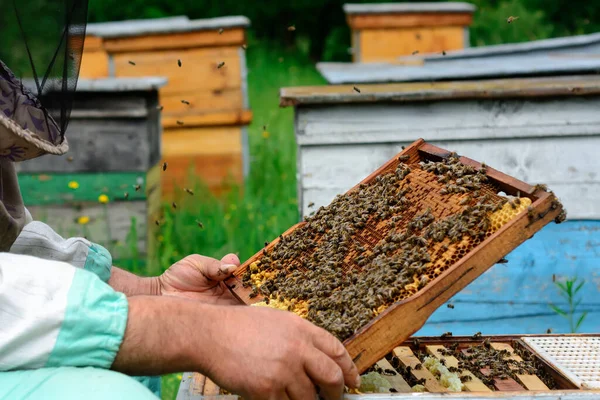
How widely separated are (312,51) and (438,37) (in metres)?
9.02

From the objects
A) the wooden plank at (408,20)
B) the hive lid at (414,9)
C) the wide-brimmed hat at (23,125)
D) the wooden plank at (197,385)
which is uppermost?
the hive lid at (414,9)

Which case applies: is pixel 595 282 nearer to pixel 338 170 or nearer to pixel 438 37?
pixel 338 170

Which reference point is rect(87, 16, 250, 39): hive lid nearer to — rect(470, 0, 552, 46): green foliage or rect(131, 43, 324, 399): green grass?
rect(131, 43, 324, 399): green grass

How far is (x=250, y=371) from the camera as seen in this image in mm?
1688

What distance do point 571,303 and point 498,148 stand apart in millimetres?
755

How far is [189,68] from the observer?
6.56 m

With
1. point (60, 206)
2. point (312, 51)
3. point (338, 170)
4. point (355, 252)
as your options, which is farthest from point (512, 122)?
point (312, 51)

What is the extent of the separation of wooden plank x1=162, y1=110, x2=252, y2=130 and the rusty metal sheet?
9.03 feet

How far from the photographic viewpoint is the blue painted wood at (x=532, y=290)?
141 inches

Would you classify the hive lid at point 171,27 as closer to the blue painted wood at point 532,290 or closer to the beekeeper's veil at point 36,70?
the blue painted wood at point 532,290

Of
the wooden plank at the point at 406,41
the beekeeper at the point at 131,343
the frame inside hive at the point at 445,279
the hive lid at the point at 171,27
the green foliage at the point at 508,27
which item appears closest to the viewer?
the beekeeper at the point at 131,343

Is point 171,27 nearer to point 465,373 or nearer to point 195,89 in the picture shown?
point 195,89

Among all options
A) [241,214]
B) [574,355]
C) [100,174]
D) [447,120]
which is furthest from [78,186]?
[574,355]

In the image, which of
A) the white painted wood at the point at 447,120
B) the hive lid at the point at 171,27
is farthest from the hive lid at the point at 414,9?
the white painted wood at the point at 447,120
